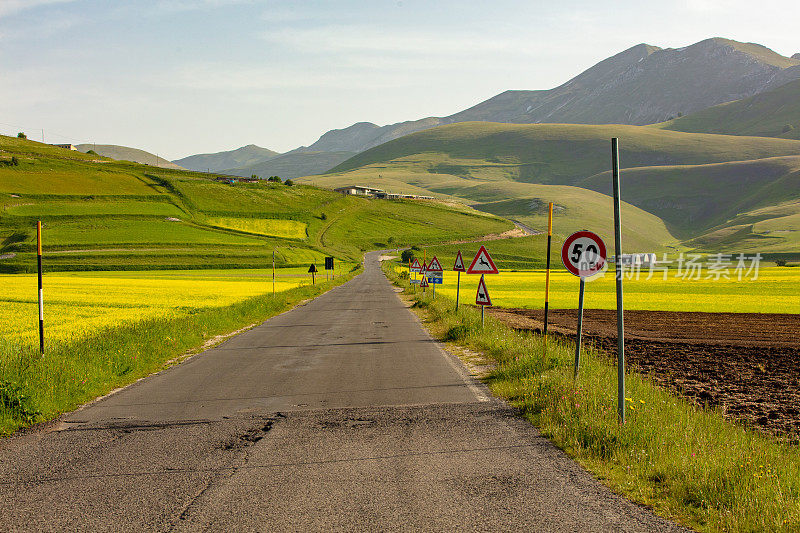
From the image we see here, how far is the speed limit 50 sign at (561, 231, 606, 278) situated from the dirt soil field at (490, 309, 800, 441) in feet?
12.2

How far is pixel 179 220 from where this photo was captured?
367ft

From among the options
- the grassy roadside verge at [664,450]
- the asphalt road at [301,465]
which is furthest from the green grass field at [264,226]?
the grassy roadside verge at [664,450]

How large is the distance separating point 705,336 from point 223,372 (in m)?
18.8

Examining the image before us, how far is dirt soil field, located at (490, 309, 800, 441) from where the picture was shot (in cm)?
1141

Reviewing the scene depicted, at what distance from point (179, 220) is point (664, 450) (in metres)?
114

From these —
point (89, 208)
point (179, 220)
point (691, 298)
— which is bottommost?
point (691, 298)

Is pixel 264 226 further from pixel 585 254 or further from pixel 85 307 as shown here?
pixel 585 254

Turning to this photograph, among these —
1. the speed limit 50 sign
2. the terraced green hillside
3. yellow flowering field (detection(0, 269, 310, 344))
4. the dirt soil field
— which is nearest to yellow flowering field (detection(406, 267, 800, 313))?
the dirt soil field

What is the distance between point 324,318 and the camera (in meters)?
26.5

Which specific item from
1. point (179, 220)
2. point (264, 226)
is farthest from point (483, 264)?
point (264, 226)

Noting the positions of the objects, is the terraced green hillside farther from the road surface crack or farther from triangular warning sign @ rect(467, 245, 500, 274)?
the road surface crack

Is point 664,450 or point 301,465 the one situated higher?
point 664,450

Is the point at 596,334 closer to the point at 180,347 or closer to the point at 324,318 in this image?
the point at 324,318

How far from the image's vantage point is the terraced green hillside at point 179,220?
3381 inches
